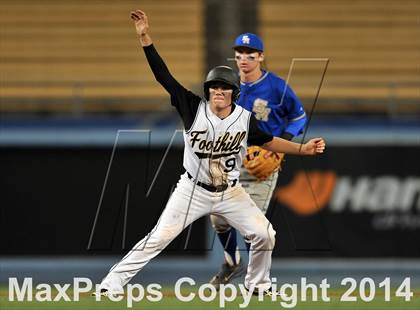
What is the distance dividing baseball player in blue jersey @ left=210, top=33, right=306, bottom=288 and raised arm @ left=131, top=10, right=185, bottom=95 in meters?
1.02

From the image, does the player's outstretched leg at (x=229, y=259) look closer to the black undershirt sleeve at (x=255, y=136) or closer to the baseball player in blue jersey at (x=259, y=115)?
the baseball player in blue jersey at (x=259, y=115)

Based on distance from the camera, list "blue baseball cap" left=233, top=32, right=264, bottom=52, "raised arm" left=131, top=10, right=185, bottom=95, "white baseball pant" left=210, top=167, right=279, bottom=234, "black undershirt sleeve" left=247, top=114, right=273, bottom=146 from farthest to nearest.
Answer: "white baseball pant" left=210, top=167, right=279, bottom=234, "blue baseball cap" left=233, top=32, right=264, bottom=52, "black undershirt sleeve" left=247, top=114, right=273, bottom=146, "raised arm" left=131, top=10, right=185, bottom=95

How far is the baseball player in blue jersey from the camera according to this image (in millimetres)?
8414

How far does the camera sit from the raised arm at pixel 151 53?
7340 millimetres

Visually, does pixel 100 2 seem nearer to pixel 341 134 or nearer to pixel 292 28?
pixel 292 28

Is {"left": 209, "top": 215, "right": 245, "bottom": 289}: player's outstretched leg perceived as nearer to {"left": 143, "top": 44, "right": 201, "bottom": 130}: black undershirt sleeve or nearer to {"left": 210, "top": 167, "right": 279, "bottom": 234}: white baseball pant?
{"left": 210, "top": 167, "right": 279, "bottom": 234}: white baseball pant

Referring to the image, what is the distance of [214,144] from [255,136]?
1.05ft

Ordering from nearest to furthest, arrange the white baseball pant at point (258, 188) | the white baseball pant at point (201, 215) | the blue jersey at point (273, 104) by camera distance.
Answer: the white baseball pant at point (201, 215) < the blue jersey at point (273, 104) < the white baseball pant at point (258, 188)

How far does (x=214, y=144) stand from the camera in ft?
24.9

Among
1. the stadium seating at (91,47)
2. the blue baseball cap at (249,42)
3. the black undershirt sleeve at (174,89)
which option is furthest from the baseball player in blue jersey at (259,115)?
the stadium seating at (91,47)

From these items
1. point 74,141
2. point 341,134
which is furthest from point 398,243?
point 74,141

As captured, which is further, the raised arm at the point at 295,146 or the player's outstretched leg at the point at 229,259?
the player's outstretched leg at the point at 229,259

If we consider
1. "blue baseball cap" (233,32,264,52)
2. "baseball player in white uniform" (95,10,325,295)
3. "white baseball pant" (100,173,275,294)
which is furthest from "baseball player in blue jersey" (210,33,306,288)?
"baseball player in white uniform" (95,10,325,295)

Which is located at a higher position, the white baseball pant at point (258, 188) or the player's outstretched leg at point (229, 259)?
the white baseball pant at point (258, 188)
